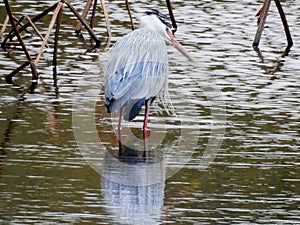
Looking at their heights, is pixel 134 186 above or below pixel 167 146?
above

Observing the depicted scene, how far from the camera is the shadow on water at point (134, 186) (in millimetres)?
8784

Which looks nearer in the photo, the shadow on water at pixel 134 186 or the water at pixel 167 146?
the shadow on water at pixel 134 186

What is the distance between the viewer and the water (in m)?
8.98

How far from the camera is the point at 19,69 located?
1424cm

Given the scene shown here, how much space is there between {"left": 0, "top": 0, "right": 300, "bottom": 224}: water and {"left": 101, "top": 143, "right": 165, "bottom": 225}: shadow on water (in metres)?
0.01

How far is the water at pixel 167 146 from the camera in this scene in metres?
8.98

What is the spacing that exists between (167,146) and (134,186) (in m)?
1.67

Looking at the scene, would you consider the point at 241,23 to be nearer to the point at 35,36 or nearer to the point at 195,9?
the point at 195,9

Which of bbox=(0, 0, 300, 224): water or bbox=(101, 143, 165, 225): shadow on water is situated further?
bbox=(0, 0, 300, 224): water

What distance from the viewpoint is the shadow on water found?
878cm

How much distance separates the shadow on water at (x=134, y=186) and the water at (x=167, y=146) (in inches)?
0.5

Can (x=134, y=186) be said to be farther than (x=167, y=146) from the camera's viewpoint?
No

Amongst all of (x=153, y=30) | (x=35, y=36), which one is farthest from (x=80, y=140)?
(x=35, y=36)

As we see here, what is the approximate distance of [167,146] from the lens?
11.4m
